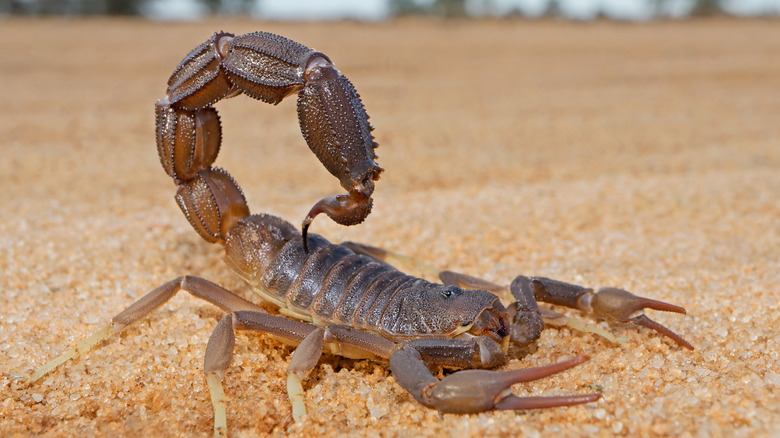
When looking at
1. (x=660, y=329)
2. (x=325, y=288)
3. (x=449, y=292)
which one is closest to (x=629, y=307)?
(x=660, y=329)

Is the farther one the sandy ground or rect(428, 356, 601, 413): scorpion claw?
the sandy ground

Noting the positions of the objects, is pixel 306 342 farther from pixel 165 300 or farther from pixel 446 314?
pixel 165 300

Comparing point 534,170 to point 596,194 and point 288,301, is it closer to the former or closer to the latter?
Result: point 596,194

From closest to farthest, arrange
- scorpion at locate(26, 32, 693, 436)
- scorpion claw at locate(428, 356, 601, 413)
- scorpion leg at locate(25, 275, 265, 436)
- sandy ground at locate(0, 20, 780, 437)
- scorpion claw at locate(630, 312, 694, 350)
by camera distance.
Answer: scorpion claw at locate(428, 356, 601, 413) < scorpion at locate(26, 32, 693, 436) < sandy ground at locate(0, 20, 780, 437) < scorpion leg at locate(25, 275, 265, 436) < scorpion claw at locate(630, 312, 694, 350)

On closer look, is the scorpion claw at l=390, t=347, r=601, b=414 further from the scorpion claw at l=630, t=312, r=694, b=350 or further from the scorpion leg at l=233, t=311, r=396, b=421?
the scorpion claw at l=630, t=312, r=694, b=350

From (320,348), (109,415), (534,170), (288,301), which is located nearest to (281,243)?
(288,301)

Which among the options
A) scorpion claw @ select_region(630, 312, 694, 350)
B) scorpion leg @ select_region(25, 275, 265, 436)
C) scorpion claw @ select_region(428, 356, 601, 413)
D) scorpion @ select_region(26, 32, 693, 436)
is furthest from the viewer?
scorpion claw @ select_region(630, 312, 694, 350)

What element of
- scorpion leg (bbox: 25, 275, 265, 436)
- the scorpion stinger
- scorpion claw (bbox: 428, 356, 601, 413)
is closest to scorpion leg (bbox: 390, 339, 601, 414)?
scorpion claw (bbox: 428, 356, 601, 413)

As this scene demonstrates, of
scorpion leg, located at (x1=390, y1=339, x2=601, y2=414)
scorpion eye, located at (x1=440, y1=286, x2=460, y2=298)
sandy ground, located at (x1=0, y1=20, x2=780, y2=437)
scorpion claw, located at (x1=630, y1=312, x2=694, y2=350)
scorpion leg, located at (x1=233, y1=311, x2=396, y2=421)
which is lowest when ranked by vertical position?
sandy ground, located at (x1=0, y1=20, x2=780, y2=437)
